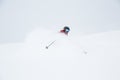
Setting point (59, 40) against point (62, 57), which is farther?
point (59, 40)

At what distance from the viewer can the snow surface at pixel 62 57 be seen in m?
1.57

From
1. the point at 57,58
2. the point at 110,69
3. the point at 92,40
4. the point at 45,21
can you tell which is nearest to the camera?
the point at 110,69

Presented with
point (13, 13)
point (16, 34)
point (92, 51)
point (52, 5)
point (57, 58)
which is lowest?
point (57, 58)

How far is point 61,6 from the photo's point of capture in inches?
83.4

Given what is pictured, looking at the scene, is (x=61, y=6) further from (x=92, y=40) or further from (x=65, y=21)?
(x=92, y=40)

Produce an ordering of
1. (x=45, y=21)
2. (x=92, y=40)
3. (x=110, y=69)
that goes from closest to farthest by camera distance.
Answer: (x=110, y=69) → (x=92, y=40) → (x=45, y=21)

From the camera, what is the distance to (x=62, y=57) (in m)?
1.74

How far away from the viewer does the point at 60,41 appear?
1.94m

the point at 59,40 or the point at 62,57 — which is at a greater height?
the point at 59,40

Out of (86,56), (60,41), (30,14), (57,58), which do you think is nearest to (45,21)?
(30,14)

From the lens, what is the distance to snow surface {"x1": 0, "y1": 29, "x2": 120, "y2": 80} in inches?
61.8

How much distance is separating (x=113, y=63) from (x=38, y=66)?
0.77 m

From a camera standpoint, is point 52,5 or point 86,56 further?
point 52,5

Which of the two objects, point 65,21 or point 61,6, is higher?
point 61,6
